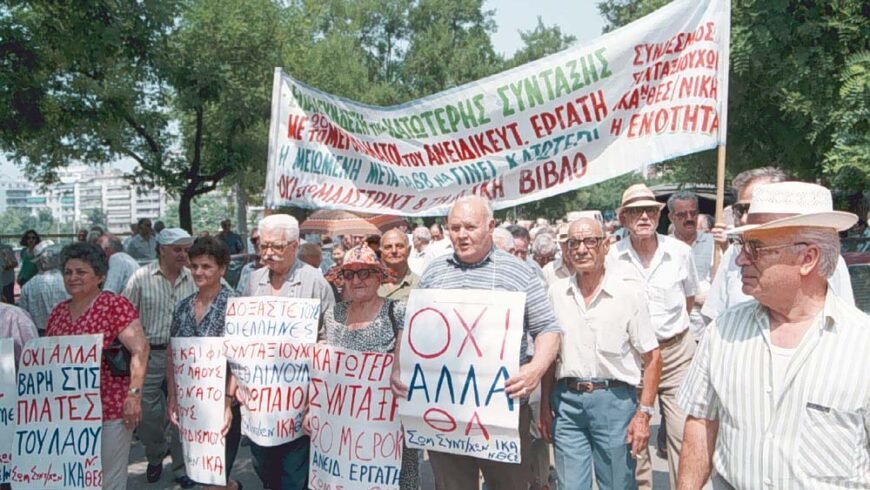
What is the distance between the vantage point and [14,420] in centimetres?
467

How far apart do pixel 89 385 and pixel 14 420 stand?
1.81 ft

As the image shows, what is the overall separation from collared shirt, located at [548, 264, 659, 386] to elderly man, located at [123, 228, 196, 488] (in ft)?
10.8

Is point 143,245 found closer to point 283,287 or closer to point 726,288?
point 283,287


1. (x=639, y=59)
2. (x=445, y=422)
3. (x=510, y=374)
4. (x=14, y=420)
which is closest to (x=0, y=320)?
(x=14, y=420)

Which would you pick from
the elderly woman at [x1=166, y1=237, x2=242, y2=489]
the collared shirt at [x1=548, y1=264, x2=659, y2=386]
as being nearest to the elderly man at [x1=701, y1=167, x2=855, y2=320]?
the collared shirt at [x1=548, y1=264, x2=659, y2=386]

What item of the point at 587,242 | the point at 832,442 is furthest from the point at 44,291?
the point at 832,442

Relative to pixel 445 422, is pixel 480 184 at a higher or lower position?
higher

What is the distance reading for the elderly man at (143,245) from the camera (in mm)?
15797

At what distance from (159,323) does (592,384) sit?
3566mm

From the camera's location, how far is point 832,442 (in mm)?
2377

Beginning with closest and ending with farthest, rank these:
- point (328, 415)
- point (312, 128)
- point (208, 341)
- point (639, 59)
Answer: point (328, 415), point (208, 341), point (639, 59), point (312, 128)

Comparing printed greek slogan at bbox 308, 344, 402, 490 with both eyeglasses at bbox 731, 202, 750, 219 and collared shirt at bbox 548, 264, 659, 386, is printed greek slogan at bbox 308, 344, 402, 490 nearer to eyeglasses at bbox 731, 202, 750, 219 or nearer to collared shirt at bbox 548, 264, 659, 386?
collared shirt at bbox 548, 264, 659, 386

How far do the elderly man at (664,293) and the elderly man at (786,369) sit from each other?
2139 mm

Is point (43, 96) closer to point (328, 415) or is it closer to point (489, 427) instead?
point (328, 415)
